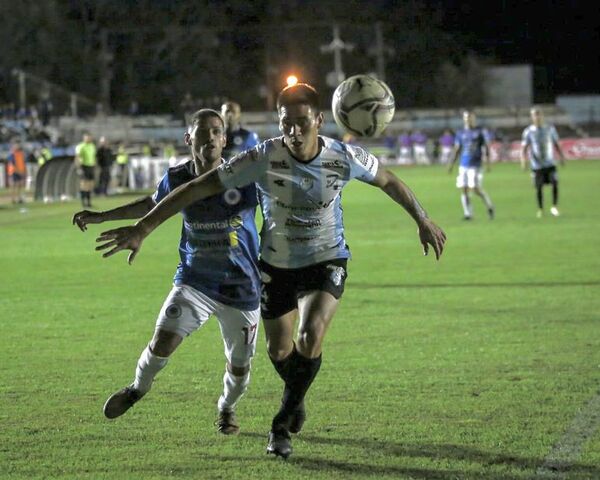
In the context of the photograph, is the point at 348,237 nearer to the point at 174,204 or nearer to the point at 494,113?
the point at 174,204

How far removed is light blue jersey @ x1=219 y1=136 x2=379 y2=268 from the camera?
6762 millimetres

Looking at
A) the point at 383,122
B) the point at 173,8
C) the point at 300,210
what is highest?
the point at 173,8

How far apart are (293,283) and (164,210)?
3.05ft


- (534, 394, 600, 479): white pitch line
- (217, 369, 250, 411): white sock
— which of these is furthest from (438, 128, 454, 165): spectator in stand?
(217, 369, 250, 411): white sock

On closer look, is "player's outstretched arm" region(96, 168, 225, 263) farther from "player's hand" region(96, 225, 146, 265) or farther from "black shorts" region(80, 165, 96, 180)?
"black shorts" region(80, 165, 96, 180)

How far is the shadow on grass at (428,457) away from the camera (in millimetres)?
6238

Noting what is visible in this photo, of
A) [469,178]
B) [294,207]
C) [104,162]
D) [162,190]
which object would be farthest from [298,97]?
[104,162]

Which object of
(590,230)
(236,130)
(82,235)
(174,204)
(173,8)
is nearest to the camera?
(174,204)

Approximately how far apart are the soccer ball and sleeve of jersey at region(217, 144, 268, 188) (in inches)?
43.5

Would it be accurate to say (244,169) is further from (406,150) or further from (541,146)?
(406,150)

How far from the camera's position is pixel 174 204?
6.56 m

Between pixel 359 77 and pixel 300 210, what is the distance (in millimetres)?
1372

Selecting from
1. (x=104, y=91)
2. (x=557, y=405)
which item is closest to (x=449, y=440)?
(x=557, y=405)

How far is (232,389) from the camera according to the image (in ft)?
23.9
